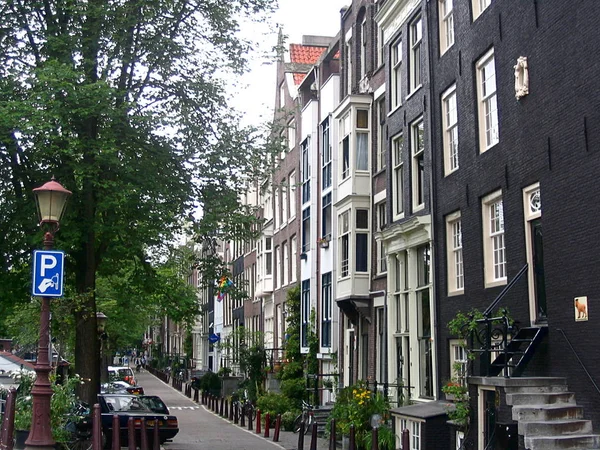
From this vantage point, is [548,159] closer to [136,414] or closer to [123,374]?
[136,414]

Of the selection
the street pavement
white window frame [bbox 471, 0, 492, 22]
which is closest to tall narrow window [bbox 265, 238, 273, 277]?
the street pavement

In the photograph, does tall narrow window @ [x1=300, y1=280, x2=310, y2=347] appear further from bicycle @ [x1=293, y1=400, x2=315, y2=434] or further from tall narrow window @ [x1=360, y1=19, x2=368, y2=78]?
tall narrow window @ [x1=360, y1=19, x2=368, y2=78]

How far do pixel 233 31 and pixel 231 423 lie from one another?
15681mm

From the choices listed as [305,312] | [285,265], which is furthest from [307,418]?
[285,265]

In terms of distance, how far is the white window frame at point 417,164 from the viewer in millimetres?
22469

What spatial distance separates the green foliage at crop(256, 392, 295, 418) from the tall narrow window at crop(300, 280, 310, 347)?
266 cm

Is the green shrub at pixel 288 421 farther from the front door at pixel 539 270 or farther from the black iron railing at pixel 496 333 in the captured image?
the front door at pixel 539 270

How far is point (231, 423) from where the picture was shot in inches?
1310

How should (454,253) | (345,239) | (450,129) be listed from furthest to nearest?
(345,239), (450,129), (454,253)

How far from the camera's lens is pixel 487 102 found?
18.2 m

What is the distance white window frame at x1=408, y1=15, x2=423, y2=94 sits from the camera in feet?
75.1

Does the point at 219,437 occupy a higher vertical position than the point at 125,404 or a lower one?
lower

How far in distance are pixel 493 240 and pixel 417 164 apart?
5398 mm

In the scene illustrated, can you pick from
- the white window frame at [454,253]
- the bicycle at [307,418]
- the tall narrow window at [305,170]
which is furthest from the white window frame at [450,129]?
the tall narrow window at [305,170]
